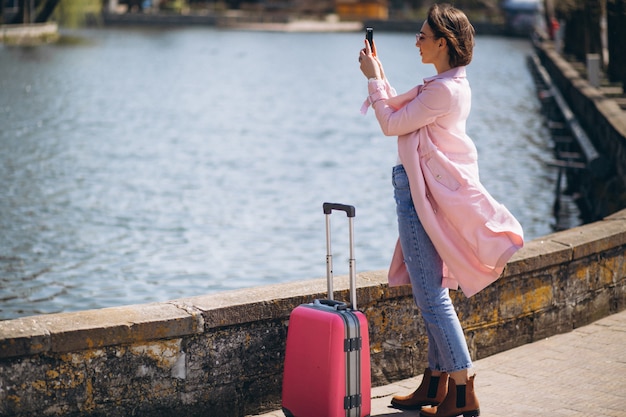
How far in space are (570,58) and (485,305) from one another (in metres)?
33.5

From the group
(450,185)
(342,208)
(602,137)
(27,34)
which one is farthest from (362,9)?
(342,208)

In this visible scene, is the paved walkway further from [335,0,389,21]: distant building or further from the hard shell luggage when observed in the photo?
[335,0,389,21]: distant building

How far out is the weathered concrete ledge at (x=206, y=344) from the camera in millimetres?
4512

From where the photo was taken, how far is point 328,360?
459 cm

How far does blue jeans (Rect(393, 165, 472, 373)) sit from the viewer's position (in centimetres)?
→ 486

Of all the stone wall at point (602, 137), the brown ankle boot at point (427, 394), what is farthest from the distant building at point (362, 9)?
the brown ankle boot at point (427, 394)

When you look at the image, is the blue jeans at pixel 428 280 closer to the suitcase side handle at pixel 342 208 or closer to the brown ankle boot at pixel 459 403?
the brown ankle boot at pixel 459 403

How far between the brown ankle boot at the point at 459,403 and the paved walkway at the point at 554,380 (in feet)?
0.65

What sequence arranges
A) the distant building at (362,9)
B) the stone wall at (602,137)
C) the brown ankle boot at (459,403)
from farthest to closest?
the distant building at (362,9) < the stone wall at (602,137) < the brown ankle boot at (459,403)

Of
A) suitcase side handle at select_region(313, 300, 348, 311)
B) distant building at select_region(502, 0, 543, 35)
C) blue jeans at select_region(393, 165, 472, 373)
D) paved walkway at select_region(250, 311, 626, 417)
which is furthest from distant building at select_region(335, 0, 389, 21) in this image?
suitcase side handle at select_region(313, 300, 348, 311)

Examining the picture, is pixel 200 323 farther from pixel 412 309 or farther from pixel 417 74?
pixel 417 74

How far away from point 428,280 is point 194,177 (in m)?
16.8

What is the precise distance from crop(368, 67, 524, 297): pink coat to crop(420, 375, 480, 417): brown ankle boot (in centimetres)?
43

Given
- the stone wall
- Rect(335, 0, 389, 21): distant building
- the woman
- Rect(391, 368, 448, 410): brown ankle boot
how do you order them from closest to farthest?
the woman, Rect(391, 368, 448, 410): brown ankle boot, the stone wall, Rect(335, 0, 389, 21): distant building
